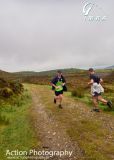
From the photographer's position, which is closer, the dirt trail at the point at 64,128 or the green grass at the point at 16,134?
the dirt trail at the point at 64,128

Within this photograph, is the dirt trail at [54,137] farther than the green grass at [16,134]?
No

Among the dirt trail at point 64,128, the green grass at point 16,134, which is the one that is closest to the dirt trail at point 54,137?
the dirt trail at point 64,128

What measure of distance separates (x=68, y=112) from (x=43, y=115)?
56.6 inches

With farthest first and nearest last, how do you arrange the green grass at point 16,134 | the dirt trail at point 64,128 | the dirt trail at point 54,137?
the green grass at point 16,134, the dirt trail at point 64,128, the dirt trail at point 54,137

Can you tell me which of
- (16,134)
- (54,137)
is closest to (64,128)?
(54,137)

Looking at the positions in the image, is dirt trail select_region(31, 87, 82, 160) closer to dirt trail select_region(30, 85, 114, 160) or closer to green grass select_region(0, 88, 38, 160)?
dirt trail select_region(30, 85, 114, 160)

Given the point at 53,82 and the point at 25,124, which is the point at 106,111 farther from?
the point at 25,124

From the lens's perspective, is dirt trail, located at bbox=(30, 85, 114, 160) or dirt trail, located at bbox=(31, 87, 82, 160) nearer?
dirt trail, located at bbox=(31, 87, 82, 160)

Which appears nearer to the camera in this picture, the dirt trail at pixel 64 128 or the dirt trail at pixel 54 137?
the dirt trail at pixel 54 137

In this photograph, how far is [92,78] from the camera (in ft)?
54.4

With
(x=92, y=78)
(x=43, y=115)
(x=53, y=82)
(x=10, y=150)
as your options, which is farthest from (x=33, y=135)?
(x=53, y=82)

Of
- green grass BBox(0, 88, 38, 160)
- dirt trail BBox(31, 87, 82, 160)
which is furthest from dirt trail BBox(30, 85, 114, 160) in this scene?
green grass BBox(0, 88, 38, 160)

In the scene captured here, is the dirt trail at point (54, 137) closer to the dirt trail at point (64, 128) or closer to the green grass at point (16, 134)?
the dirt trail at point (64, 128)

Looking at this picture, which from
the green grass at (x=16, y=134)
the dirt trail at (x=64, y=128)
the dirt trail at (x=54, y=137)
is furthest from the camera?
the green grass at (x=16, y=134)
